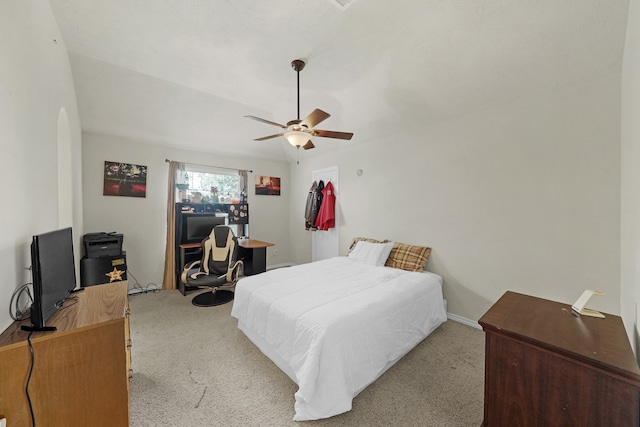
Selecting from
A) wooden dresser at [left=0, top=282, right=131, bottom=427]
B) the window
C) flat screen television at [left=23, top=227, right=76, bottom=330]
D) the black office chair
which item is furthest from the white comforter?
the window

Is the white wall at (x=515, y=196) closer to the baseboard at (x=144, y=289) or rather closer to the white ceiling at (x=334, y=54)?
the white ceiling at (x=334, y=54)

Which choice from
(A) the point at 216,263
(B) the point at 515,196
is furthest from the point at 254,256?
(B) the point at 515,196

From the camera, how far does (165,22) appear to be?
2.18 metres

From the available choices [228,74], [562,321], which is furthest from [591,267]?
[228,74]

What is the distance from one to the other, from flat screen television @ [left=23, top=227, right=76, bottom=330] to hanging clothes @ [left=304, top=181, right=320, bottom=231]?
3.57m

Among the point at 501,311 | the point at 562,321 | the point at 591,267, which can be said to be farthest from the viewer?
the point at 591,267

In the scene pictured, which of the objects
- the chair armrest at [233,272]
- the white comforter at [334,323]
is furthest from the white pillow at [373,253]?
the chair armrest at [233,272]

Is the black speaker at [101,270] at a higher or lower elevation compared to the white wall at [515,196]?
lower

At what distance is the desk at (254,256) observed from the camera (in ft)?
14.5

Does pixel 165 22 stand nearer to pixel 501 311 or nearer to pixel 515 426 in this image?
pixel 501 311

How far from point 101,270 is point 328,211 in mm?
3428

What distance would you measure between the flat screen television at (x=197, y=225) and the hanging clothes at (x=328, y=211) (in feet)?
6.19

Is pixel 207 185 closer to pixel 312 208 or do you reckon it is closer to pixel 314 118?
pixel 312 208

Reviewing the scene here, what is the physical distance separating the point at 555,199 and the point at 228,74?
12.5 ft
